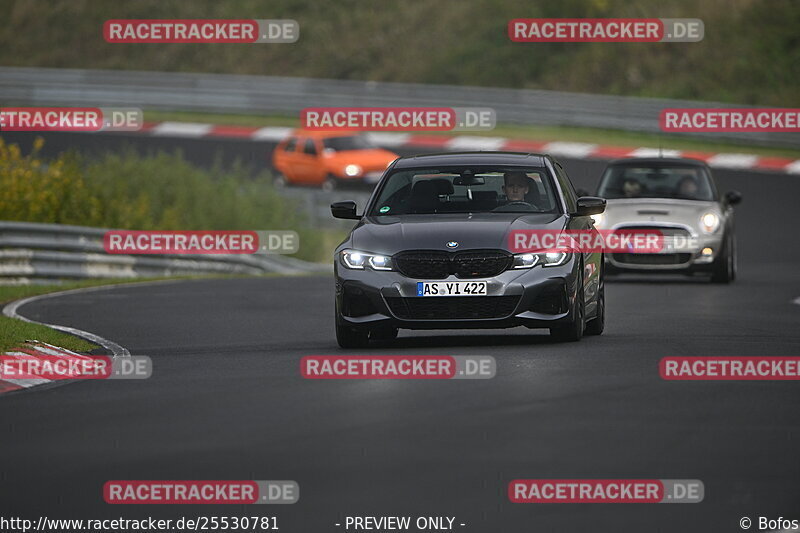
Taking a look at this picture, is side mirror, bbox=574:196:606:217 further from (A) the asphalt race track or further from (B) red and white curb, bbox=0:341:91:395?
(B) red and white curb, bbox=0:341:91:395

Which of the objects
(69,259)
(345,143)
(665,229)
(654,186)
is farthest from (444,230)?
(345,143)

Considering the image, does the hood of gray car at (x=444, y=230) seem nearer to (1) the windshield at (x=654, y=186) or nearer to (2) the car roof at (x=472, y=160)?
(2) the car roof at (x=472, y=160)

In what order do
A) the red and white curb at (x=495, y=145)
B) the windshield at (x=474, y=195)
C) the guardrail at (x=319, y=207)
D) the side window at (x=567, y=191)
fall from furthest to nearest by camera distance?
the red and white curb at (x=495, y=145) → the guardrail at (x=319, y=207) → the side window at (x=567, y=191) → the windshield at (x=474, y=195)

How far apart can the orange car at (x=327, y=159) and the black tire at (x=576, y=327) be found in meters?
26.0

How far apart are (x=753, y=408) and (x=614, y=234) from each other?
Answer: 39.9 feet

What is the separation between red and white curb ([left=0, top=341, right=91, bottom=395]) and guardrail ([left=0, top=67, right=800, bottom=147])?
101 ft

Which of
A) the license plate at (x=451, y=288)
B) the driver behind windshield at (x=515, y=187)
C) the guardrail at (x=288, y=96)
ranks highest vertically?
the guardrail at (x=288, y=96)

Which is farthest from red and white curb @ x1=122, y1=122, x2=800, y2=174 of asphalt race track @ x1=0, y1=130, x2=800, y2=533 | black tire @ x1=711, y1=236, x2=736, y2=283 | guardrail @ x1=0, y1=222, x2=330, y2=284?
asphalt race track @ x1=0, y1=130, x2=800, y2=533

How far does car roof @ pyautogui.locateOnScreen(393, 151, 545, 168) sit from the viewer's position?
1545 centimetres

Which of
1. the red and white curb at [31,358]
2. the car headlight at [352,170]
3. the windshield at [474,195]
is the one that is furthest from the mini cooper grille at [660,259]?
the car headlight at [352,170]

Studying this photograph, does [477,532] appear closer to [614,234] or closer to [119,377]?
[119,377]

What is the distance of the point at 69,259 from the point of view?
26.1 meters

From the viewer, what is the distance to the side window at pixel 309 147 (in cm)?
4225

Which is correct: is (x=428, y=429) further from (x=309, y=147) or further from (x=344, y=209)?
(x=309, y=147)
